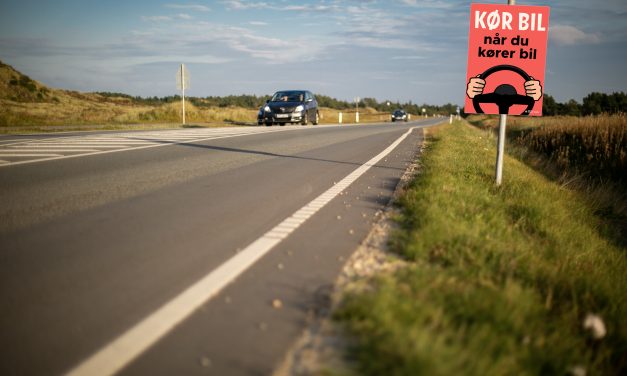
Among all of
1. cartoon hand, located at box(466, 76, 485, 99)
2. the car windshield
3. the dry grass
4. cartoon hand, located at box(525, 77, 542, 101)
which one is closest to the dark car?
the car windshield

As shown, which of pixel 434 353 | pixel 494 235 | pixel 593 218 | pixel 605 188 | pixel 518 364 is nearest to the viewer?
pixel 434 353

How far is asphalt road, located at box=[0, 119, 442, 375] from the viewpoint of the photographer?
230 centimetres

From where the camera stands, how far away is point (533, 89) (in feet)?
20.5

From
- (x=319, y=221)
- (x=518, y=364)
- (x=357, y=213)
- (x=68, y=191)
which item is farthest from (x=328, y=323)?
(x=68, y=191)

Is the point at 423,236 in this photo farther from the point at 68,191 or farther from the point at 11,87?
the point at 11,87

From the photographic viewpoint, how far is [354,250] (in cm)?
380

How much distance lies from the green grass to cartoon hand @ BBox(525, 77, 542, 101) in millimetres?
1403

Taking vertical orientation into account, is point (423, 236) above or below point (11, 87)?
below

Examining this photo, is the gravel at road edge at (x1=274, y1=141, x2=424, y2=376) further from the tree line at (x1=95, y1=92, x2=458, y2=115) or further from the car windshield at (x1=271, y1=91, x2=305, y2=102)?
the tree line at (x1=95, y1=92, x2=458, y2=115)

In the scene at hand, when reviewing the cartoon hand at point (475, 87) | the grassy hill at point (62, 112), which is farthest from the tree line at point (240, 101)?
the cartoon hand at point (475, 87)

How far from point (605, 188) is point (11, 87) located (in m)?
44.9

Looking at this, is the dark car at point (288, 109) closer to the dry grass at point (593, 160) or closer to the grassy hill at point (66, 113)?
the grassy hill at point (66, 113)

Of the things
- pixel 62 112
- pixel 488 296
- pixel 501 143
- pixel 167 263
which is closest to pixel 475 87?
pixel 501 143

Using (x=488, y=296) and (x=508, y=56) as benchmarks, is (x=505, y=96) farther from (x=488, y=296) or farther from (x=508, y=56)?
(x=488, y=296)
